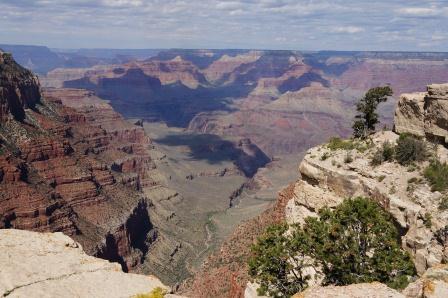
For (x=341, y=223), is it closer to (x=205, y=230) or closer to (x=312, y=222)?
(x=312, y=222)

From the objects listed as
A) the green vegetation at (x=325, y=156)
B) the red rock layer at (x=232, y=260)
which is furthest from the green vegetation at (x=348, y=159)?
the red rock layer at (x=232, y=260)

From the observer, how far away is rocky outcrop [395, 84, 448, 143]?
31969 mm

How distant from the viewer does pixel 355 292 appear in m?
17.7

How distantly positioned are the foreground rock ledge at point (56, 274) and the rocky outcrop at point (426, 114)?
21.0m

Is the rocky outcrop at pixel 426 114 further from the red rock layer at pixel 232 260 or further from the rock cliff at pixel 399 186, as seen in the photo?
the red rock layer at pixel 232 260

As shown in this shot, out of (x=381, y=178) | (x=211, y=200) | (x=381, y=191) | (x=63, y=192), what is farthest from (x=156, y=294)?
(x=211, y=200)

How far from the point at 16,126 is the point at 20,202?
1036 inches

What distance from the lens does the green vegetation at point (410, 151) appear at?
3120 centimetres

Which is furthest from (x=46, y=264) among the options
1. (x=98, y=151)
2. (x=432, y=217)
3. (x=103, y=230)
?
(x=98, y=151)

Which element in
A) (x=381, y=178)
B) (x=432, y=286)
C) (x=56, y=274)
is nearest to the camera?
(x=432, y=286)

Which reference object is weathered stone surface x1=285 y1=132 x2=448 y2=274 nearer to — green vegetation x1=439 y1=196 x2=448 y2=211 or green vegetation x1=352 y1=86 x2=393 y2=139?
green vegetation x1=439 y1=196 x2=448 y2=211

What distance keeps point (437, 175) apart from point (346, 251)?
886 cm

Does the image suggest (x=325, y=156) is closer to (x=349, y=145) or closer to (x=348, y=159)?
(x=349, y=145)

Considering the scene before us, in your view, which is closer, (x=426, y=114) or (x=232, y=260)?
(x=426, y=114)
